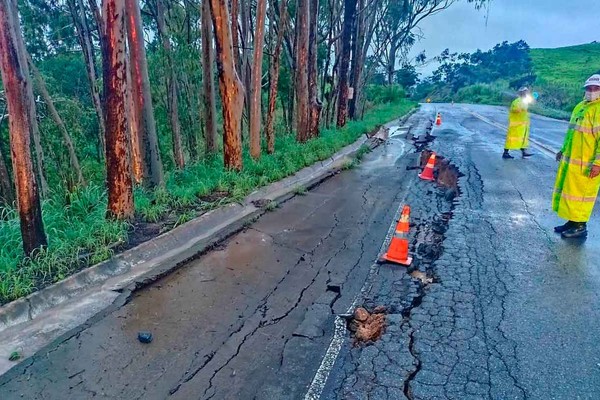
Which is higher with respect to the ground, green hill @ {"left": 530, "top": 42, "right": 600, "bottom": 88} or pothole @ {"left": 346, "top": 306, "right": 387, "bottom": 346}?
green hill @ {"left": 530, "top": 42, "right": 600, "bottom": 88}

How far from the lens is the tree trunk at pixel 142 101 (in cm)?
692

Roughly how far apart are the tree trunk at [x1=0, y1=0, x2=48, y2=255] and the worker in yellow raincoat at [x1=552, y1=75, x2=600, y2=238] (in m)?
6.40

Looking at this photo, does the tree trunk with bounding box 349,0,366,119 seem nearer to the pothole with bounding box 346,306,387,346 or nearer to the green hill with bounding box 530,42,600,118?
the green hill with bounding box 530,42,600,118

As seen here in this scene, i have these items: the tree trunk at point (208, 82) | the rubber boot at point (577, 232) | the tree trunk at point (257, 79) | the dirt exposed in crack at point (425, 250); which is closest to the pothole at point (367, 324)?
the dirt exposed in crack at point (425, 250)

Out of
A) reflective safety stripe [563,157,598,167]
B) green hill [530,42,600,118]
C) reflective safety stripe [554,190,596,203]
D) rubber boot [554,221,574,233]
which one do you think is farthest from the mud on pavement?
green hill [530,42,600,118]

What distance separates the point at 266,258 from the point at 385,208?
2.86 meters

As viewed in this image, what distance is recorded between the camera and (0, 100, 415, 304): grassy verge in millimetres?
3984

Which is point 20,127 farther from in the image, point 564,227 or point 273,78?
point 273,78

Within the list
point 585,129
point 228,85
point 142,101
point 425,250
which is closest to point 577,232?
point 585,129

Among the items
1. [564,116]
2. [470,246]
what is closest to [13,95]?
[470,246]

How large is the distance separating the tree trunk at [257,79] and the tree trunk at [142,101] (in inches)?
108

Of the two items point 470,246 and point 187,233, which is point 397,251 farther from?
point 187,233

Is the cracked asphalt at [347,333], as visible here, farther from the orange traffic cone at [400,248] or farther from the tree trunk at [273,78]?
the tree trunk at [273,78]

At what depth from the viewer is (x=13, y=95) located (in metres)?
3.79
